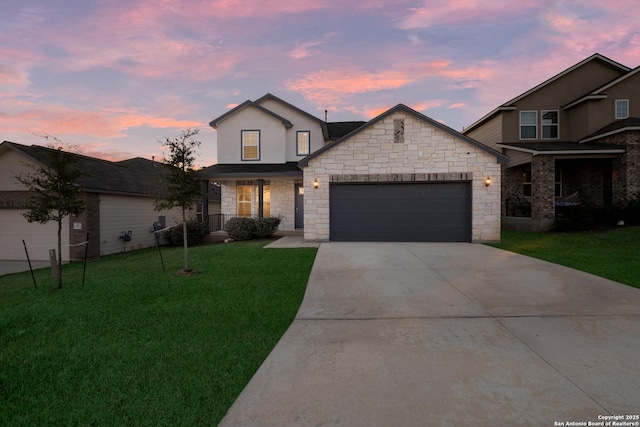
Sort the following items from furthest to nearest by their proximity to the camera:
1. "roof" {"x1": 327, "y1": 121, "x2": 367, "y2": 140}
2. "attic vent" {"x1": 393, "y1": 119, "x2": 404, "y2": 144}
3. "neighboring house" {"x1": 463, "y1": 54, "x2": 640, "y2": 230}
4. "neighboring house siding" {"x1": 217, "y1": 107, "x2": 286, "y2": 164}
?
"roof" {"x1": 327, "y1": 121, "x2": 367, "y2": 140} < "neighboring house siding" {"x1": 217, "y1": 107, "x2": 286, "y2": 164} < "neighboring house" {"x1": 463, "y1": 54, "x2": 640, "y2": 230} < "attic vent" {"x1": 393, "y1": 119, "x2": 404, "y2": 144}

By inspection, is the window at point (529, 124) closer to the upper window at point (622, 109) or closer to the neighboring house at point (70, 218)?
the upper window at point (622, 109)

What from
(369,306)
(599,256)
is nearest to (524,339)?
(369,306)

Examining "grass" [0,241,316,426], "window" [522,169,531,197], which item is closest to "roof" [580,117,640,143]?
"window" [522,169,531,197]

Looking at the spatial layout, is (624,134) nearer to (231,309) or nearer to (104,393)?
(231,309)

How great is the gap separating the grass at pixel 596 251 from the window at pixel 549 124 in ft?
25.7

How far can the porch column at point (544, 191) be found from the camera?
52.0 ft

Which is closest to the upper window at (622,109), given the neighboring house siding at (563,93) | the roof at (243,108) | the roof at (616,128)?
the roof at (616,128)

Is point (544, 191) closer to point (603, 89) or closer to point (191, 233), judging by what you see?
point (603, 89)

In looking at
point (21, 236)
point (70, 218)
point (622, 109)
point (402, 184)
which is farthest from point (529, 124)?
point (21, 236)

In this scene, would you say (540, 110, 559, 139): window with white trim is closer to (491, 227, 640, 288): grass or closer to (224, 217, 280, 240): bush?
(491, 227, 640, 288): grass

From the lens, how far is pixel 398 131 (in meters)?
12.4

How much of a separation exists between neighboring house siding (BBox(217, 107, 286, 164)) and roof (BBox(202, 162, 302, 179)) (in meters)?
0.51

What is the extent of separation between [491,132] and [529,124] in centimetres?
219

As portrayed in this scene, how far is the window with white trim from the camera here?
18.9 m
